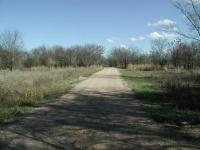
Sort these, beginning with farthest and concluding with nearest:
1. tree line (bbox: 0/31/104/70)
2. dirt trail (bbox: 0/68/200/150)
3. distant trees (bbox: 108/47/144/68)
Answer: distant trees (bbox: 108/47/144/68), tree line (bbox: 0/31/104/70), dirt trail (bbox: 0/68/200/150)

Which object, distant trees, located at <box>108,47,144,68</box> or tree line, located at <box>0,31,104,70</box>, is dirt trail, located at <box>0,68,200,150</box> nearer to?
tree line, located at <box>0,31,104,70</box>

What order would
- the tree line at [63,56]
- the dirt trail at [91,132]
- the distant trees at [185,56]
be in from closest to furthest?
the dirt trail at [91,132] → the distant trees at [185,56] → the tree line at [63,56]

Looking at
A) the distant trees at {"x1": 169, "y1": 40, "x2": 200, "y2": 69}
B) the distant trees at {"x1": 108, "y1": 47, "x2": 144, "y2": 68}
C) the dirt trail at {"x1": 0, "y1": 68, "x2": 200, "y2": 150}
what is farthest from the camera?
the distant trees at {"x1": 108, "y1": 47, "x2": 144, "y2": 68}

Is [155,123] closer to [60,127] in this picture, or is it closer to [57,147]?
[60,127]

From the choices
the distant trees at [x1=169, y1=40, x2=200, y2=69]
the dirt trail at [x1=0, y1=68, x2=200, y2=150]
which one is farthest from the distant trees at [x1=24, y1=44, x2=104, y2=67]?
the dirt trail at [x1=0, y1=68, x2=200, y2=150]

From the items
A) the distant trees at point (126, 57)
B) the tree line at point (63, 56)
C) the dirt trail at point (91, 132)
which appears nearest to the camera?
the dirt trail at point (91, 132)

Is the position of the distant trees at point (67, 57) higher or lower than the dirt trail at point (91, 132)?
higher

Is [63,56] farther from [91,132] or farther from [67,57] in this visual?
[91,132]

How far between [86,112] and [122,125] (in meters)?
2.91

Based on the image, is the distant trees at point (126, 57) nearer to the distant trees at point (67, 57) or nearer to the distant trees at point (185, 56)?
the distant trees at point (67, 57)

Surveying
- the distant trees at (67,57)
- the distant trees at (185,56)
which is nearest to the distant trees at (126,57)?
the distant trees at (67,57)

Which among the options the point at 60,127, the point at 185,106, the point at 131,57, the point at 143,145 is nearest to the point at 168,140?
the point at 143,145

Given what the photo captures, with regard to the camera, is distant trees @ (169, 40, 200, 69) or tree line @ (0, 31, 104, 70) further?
tree line @ (0, 31, 104, 70)

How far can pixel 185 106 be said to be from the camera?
14.5m
